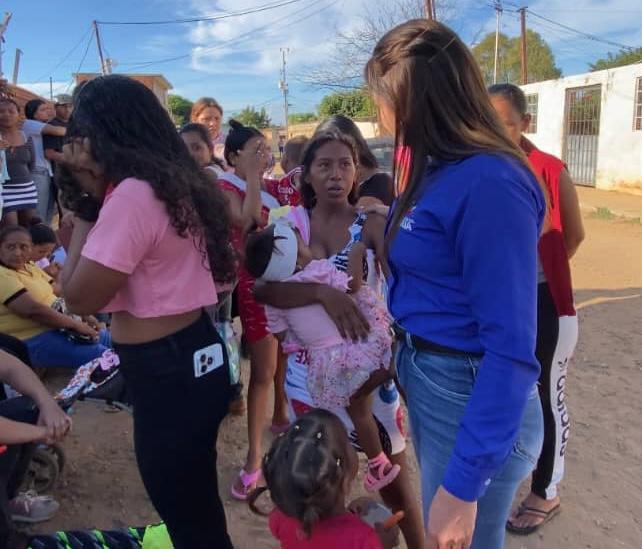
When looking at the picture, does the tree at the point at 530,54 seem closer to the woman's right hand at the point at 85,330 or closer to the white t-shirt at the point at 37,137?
the white t-shirt at the point at 37,137

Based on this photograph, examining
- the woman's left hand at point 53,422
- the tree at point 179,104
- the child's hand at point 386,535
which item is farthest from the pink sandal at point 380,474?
the tree at point 179,104

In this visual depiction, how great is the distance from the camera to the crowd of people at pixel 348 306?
1.07 m

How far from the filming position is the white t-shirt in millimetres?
6125

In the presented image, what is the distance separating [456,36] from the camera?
1.17 metres

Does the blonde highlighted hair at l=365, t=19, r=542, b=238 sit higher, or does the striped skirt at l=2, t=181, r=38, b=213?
the blonde highlighted hair at l=365, t=19, r=542, b=238

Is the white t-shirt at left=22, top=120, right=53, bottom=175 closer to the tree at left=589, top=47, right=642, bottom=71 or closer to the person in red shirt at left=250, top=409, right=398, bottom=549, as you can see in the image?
the person in red shirt at left=250, top=409, right=398, bottom=549

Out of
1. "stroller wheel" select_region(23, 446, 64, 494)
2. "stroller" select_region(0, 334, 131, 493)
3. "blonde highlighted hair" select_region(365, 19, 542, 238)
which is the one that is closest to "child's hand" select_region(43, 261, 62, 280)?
"stroller" select_region(0, 334, 131, 493)

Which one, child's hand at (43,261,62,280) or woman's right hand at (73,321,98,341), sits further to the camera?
child's hand at (43,261,62,280)

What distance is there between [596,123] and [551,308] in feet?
47.4

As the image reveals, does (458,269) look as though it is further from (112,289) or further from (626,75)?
(626,75)

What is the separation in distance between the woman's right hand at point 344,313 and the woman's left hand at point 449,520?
0.92 metres

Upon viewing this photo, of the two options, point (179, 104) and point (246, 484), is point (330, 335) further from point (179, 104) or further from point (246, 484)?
point (179, 104)

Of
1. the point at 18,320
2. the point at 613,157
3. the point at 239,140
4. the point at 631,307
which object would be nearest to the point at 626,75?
the point at 613,157

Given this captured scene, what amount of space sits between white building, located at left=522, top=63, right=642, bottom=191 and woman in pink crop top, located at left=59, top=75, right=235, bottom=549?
1371 cm
